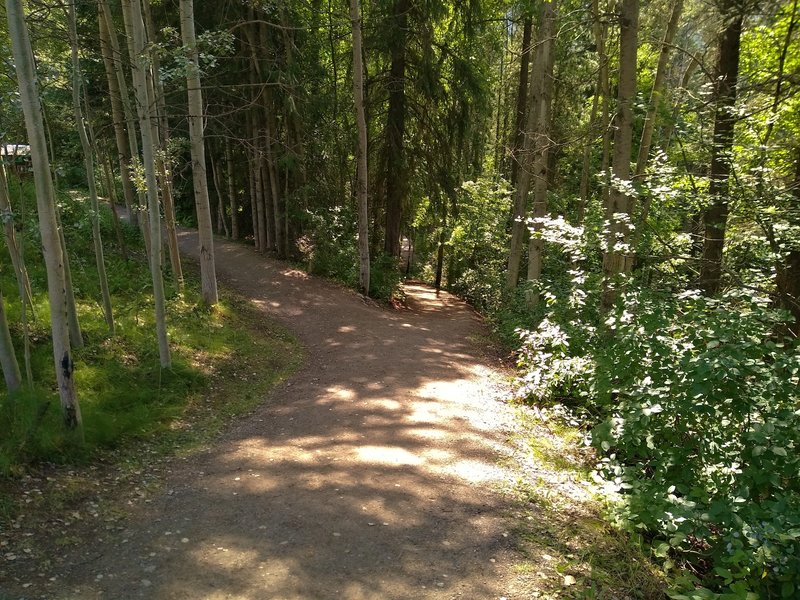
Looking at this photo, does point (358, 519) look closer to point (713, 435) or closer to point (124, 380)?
point (713, 435)

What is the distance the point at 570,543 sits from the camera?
4.17 m

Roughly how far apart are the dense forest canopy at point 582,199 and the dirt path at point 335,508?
1.40 meters

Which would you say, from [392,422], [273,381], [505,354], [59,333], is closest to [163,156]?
[273,381]

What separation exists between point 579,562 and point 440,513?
4.07ft

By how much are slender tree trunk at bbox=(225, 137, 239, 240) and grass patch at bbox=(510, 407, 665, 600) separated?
17560 millimetres

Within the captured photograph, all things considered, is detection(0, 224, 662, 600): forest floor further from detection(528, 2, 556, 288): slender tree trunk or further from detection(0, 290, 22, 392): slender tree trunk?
detection(528, 2, 556, 288): slender tree trunk

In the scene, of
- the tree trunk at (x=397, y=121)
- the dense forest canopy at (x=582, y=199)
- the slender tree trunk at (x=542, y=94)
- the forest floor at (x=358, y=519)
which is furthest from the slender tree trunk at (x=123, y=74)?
the slender tree trunk at (x=542, y=94)

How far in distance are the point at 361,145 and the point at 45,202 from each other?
36.2 ft

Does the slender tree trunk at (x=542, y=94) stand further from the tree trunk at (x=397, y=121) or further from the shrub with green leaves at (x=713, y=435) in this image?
the shrub with green leaves at (x=713, y=435)

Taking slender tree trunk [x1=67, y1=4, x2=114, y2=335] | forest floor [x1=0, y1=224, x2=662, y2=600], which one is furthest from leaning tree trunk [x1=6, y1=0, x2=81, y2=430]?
slender tree trunk [x1=67, y1=4, x2=114, y2=335]

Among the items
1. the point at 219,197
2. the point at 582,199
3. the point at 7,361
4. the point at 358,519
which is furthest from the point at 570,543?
the point at 219,197

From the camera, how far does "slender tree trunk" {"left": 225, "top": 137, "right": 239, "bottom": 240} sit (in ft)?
64.8

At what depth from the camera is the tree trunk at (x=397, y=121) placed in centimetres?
1545

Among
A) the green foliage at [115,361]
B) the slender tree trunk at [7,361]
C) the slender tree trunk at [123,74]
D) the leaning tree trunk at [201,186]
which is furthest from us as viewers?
the leaning tree trunk at [201,186]
